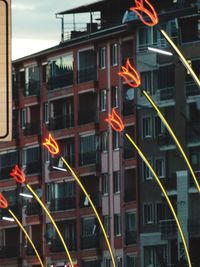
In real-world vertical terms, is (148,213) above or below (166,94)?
below

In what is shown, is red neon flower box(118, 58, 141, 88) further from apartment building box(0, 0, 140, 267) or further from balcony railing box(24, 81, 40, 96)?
balcony railing box(24, 81, 40, 96)

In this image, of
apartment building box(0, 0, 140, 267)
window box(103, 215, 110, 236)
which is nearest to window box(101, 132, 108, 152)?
apartment building box(0, 0, 140, 267)

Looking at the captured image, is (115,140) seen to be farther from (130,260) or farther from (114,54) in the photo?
(130,260)

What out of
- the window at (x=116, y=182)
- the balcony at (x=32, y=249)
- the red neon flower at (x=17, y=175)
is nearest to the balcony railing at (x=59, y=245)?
the balcony at (x=32, y=249)

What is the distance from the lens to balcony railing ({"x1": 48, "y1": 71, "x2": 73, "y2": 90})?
111 metres

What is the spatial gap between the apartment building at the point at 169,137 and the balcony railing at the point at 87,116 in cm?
790

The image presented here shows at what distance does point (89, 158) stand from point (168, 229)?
523 inches

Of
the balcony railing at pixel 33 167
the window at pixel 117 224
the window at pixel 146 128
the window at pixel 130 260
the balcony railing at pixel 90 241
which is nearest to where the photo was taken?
the window at pixel 146 128

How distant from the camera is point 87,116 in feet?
355

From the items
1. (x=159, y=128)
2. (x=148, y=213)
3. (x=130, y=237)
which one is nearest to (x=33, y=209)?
(x=130, y=237)

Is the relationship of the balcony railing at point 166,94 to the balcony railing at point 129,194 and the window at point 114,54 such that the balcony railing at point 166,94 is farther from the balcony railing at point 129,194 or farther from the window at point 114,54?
the window at point 114,54

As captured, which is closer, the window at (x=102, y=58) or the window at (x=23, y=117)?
the window at (x=102, y=58)

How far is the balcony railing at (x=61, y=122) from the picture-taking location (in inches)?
4345

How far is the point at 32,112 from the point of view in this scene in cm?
11731
